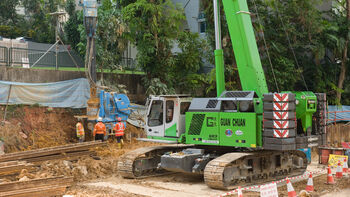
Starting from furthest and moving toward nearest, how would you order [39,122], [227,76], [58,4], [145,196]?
1. [58,4]
2. [227,76]
3. [39,122]
4. [145,196]

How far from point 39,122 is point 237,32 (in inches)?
419

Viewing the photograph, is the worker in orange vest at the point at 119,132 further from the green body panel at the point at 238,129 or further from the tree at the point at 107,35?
the green body panel at the point at 238,129

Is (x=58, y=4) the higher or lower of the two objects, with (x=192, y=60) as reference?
higher

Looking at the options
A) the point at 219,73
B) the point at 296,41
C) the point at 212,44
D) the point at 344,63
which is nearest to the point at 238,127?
the point at 219,73

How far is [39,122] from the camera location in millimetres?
→ 18875

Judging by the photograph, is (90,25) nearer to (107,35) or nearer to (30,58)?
(107,35)

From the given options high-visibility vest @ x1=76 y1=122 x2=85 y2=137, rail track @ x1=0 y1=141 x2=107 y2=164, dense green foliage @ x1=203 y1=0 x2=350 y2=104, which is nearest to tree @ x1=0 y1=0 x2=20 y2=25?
dense green foliage @ x1=203 y1=0 x2=350 y2=104

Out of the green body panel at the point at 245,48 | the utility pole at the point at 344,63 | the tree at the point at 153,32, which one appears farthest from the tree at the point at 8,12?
the green body panel at the point at 245,48

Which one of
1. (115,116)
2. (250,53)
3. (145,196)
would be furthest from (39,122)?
(250,53)

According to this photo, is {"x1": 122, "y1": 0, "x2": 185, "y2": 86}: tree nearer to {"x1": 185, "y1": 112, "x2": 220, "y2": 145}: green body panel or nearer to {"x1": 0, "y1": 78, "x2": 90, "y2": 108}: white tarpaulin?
{"x1": 0, "y1": 78, "x2": 90, "y2": 108}: white tarpaulin

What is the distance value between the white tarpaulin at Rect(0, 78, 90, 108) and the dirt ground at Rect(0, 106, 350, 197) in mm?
485

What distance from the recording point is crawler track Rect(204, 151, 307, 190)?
11.6 metres

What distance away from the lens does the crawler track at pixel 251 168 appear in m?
11.6

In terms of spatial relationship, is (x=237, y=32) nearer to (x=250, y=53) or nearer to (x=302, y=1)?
(x=250, y=53)
